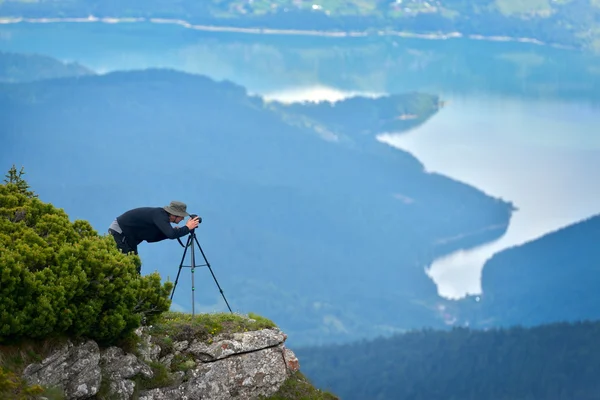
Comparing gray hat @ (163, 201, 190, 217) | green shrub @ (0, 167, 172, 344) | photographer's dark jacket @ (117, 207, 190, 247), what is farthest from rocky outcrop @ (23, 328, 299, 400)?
gray hat @ (163, 201, 190, 217)

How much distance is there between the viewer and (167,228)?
25.7 metres

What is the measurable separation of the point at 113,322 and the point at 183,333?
124 inches

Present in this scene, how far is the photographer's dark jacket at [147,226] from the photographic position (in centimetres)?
2570

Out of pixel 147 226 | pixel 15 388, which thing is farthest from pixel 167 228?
pixel 15 388

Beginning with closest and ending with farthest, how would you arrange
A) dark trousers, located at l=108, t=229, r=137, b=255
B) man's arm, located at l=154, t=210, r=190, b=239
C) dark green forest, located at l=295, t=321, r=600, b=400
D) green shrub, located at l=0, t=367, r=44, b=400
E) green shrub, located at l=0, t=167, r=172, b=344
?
green shrub, located at l=0, t=367, r=44, b=400 → green shrub, located at l=0, t=167, r=172, b=344 → man's arm, located at l=154, t=210, r=190, b=239 → dark trousers, located at l=108, t=229, r=137, b=255 → dark green forest, located at l=295, t=321, r=600, b=400

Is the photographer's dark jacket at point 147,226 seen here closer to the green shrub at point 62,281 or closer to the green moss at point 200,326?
the green shrub at point 62,281

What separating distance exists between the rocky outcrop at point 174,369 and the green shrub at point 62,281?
50 centimetres

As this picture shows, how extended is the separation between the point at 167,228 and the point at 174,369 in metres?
3.13

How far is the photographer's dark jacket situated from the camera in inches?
1012

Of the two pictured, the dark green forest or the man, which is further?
the dark green forest

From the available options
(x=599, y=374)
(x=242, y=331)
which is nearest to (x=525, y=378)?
(x=599, y=374)

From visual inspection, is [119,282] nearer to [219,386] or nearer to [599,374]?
[219,386]

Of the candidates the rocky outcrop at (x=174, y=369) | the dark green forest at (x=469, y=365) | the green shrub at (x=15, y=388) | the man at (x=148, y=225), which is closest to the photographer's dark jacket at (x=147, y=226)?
the man at (x=148, y=225)

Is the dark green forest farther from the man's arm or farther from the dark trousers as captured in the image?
the man's arm
